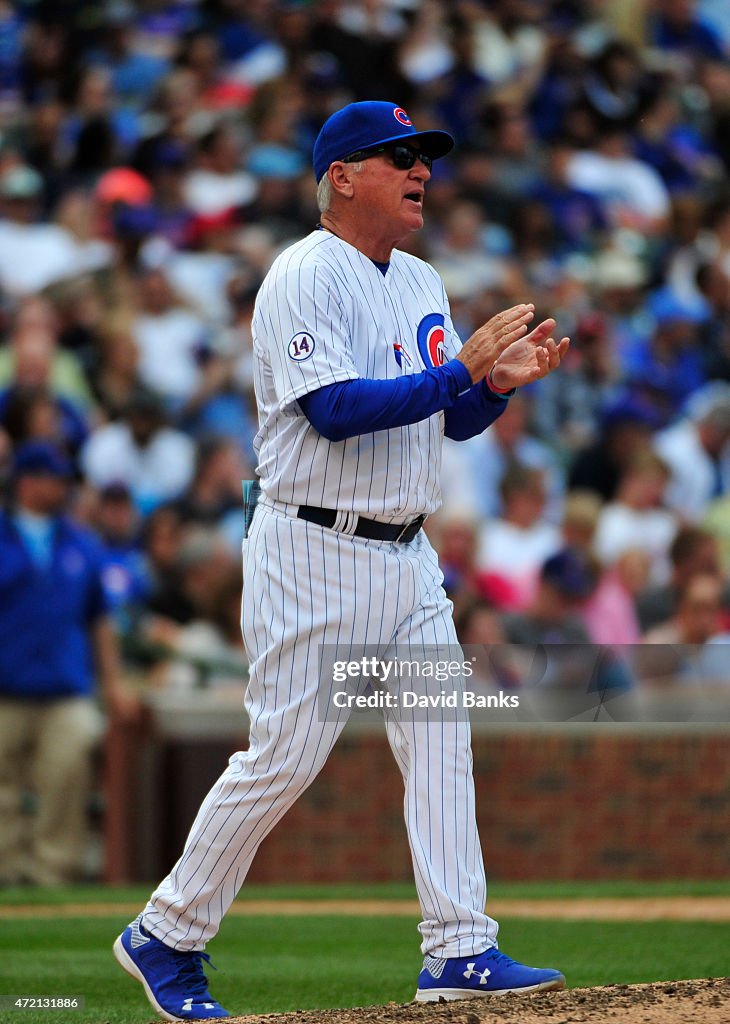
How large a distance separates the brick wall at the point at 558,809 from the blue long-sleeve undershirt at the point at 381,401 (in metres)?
4.63

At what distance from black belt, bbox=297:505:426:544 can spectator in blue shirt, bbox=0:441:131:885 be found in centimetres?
449

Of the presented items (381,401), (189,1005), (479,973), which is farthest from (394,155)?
(189,1005)

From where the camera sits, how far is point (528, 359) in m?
4.04

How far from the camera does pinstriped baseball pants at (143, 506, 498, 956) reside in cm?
384

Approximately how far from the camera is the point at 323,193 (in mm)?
4117

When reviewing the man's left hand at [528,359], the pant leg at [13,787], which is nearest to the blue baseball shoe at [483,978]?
the man's left hand at [528,359]

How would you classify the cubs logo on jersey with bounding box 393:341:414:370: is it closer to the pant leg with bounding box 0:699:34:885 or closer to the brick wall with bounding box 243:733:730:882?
the brick wall with bounding box 243:733:730:882

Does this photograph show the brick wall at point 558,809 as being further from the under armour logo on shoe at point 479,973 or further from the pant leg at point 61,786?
the under armour logo on shoe at point 479,973

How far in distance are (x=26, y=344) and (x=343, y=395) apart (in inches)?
260

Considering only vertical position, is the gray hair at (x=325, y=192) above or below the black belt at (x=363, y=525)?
above

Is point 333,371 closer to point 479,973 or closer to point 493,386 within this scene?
point 493,386

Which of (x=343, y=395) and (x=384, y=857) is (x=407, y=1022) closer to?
(x=343, y=395)

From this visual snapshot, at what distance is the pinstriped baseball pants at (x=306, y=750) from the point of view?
3842 millimetres

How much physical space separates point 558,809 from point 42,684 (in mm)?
2591
